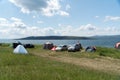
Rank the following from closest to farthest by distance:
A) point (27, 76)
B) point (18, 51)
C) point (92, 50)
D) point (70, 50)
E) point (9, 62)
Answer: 1. point (27, 76)
2. point (9, 62)
3. point (18, 51)
4. point (92, 50)
5. point (70, 50)

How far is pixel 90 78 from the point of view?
1625cm

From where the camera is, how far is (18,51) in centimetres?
4084

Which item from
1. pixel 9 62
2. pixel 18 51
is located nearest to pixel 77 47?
pixel 18 51

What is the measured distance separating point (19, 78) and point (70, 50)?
39.3 metres

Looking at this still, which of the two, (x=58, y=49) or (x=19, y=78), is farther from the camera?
(x=58, y=49)

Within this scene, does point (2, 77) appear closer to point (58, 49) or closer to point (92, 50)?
point (92, 50)

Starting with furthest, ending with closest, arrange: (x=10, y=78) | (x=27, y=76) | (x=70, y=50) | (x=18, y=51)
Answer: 1. (x=70, y=50)
2. (x=18, y=51)
3. (x=27, y=76)
4. (x=10, y=78)

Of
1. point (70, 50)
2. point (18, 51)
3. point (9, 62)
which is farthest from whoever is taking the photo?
point (70, 50)

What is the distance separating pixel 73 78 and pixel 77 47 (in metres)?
41.7

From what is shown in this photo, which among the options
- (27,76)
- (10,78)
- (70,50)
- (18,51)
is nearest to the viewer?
(10,78)

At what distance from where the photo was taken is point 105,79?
53.9 feet

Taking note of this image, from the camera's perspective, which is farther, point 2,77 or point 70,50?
point 70,50

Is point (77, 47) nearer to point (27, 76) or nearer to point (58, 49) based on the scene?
point (58, 49)

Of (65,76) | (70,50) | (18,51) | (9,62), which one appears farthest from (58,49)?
(65,76)
